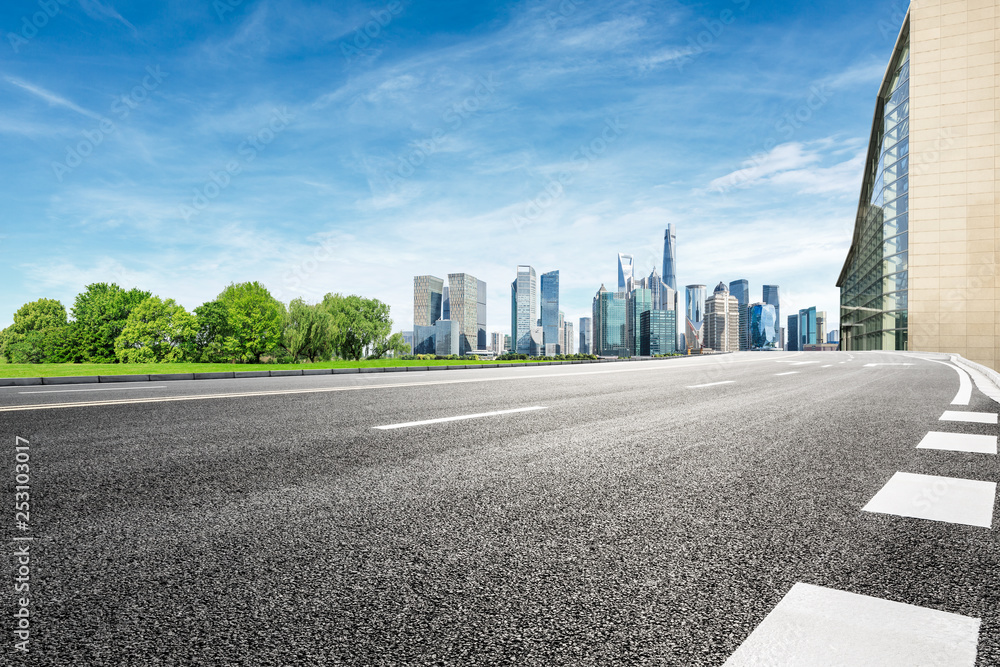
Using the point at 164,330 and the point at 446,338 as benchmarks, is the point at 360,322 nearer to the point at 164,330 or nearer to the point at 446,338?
the point at 164,330

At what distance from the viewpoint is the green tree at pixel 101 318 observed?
63844mm

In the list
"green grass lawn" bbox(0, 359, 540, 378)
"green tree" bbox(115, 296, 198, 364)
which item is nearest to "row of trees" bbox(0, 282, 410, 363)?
"green tree" bbox(115, 296, 198, 364)

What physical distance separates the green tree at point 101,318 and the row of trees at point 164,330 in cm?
10

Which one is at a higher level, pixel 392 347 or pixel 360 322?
pixel 360 322

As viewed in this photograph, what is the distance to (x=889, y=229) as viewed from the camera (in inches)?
2653

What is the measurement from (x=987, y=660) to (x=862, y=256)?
Result: 10940 cm

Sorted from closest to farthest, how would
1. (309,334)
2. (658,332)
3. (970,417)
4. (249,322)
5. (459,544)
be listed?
(459,544), (970,417), (309,334), (249,322), (658,332)

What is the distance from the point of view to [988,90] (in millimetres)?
57906

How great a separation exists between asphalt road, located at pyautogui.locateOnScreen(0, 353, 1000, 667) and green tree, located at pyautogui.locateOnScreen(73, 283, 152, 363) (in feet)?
239

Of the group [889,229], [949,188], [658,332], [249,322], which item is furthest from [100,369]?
[658,332]

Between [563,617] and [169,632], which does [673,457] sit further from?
[169,632]

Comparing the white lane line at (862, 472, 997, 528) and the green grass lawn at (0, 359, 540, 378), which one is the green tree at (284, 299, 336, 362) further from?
the white lane line at (862, 472, 997, 528)

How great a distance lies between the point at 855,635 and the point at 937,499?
2079 mm

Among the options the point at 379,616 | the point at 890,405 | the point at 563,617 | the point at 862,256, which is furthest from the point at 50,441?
the point at 862,256
